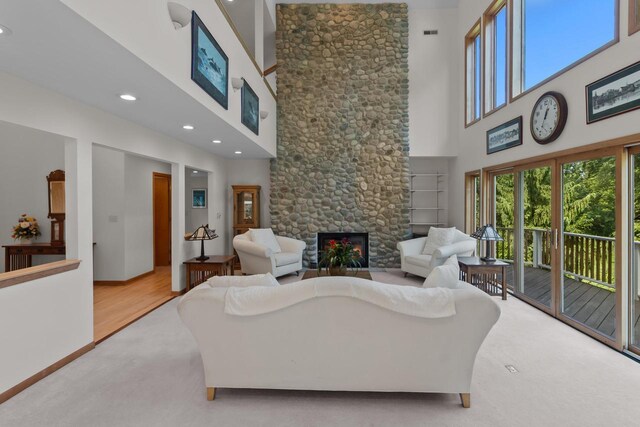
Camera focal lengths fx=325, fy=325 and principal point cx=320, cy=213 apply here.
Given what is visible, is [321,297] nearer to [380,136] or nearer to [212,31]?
[212,31]

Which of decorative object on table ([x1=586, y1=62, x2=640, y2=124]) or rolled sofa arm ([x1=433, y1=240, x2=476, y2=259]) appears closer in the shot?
decorative object on table ([x1=586, y1=62, x2=640, y2=124])

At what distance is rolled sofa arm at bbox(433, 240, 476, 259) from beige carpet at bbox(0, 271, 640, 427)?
208 cm

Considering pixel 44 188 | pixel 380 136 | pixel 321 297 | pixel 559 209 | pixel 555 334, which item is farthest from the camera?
pixel 380 136

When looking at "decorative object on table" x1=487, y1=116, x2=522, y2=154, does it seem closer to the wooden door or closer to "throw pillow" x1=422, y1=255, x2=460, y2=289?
"throw pillow" x1=422, y1=255, x2=460, y2=289

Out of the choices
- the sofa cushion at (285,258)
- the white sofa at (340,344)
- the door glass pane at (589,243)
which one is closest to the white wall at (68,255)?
the white sofa at (340,344)

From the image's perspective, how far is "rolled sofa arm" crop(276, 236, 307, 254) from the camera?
237 inches

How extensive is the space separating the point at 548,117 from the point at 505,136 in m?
0.95

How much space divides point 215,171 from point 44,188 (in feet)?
8.38

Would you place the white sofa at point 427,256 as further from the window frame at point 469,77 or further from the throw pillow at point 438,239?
the window frame at point 469,77

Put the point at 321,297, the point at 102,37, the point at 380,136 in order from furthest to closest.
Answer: the point at 380,136
the point at 321,297
the point at 102,37

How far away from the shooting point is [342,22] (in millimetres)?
6656

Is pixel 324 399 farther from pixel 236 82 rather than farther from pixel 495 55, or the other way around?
pixel 495 55

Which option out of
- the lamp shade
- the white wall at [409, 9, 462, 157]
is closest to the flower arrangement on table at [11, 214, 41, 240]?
the lamp shade

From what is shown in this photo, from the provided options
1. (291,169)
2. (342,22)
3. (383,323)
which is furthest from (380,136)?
(383,323)
